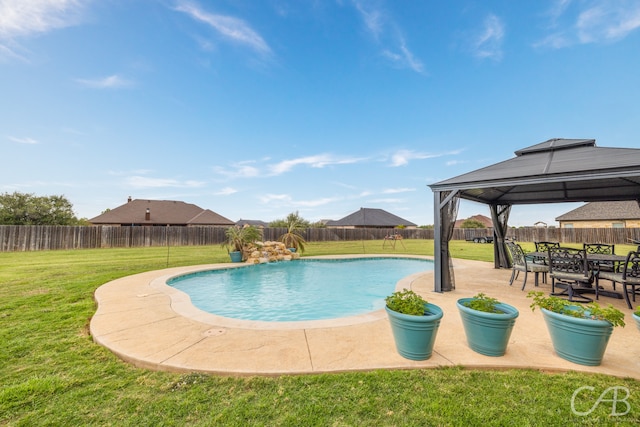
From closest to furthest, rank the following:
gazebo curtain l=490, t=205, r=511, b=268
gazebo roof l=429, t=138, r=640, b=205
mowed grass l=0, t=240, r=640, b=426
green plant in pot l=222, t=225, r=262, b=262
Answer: mowed grass l=0, t=240, r=640, b=426 → gazebo roof l=429, t=138, r=640, b=205 → gazebo curtain l=490, t=205, r=511, b=268 → green plant in pot l=222, t=225, r=262, b=262

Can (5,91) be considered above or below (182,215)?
above

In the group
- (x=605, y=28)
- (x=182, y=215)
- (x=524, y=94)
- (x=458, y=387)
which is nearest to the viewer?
(x=458, y=387)

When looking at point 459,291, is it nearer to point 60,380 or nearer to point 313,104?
point 60,380

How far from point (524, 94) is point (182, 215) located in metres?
30.2

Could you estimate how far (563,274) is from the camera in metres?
4.69

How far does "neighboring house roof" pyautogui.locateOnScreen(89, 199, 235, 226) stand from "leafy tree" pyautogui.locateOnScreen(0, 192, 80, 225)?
2.41 metres

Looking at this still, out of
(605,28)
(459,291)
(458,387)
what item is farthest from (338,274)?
(605,28)

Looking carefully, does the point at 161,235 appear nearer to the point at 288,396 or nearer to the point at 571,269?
the point at 288,396

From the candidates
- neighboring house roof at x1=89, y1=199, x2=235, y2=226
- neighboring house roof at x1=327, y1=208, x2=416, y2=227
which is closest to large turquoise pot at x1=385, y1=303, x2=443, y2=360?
neighboring house roof at x1=89, y1=199, x2=235, y2=226

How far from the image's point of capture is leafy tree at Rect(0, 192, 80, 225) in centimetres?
2222


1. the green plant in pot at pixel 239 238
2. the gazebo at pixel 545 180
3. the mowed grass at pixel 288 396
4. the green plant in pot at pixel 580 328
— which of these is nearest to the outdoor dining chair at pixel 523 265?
the gazebo at pixel 545 180

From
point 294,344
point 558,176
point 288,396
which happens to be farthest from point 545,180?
point 288,396

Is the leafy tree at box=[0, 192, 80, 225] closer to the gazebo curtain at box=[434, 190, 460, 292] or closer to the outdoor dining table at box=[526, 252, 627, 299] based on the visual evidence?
the gazebo curtain at box=[434, 190, 460, 292]

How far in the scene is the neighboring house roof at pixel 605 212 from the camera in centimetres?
2223
